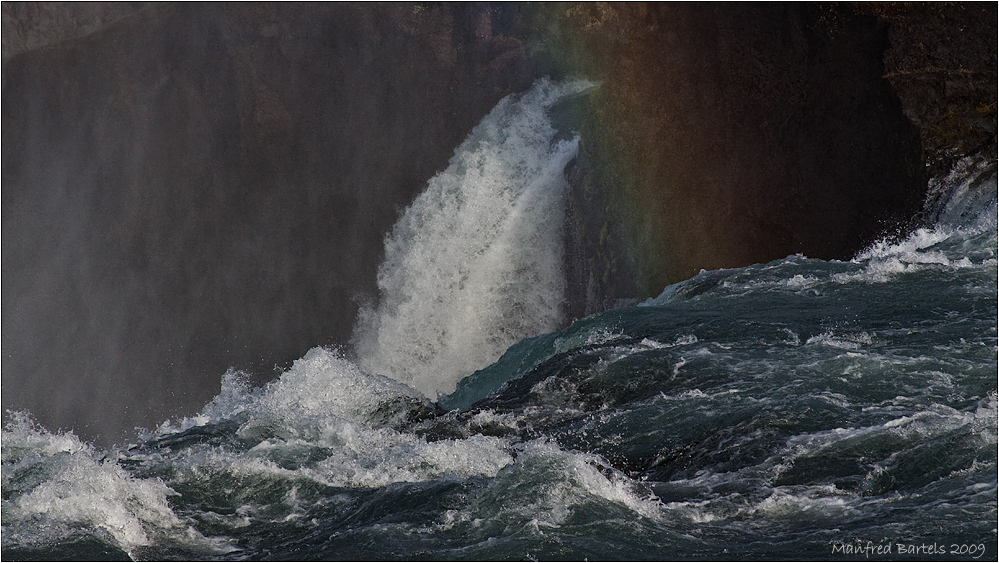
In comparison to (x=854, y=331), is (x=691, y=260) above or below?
above

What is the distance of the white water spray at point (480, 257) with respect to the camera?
9.71m

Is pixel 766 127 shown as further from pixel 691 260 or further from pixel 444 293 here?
pixel 444 293

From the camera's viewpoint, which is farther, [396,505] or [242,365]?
[242,365]

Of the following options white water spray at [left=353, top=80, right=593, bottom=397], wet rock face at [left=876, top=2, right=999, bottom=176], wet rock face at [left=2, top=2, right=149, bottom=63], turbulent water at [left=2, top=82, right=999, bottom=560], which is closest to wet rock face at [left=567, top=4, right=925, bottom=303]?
wet rock face at [left=876, top=2, right=999, bottom=176]

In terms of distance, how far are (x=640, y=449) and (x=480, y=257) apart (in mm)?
5327

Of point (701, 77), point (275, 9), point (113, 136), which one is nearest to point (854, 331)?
point (701, 77)

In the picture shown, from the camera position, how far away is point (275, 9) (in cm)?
973

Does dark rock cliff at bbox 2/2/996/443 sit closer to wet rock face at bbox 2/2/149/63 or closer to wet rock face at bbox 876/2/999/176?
wet rock face at bbox 2/2/149/63

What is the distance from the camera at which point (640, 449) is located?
15.3 ft

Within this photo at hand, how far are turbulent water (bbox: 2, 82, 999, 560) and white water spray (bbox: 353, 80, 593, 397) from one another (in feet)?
8.15

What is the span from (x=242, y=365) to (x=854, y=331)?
6648 mm

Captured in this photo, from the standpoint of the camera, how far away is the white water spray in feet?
31.9

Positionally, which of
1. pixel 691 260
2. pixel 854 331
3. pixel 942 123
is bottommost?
pixel 854 331

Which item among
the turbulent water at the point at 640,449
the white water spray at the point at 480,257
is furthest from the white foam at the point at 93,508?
the white water spray at the point at 480,257
